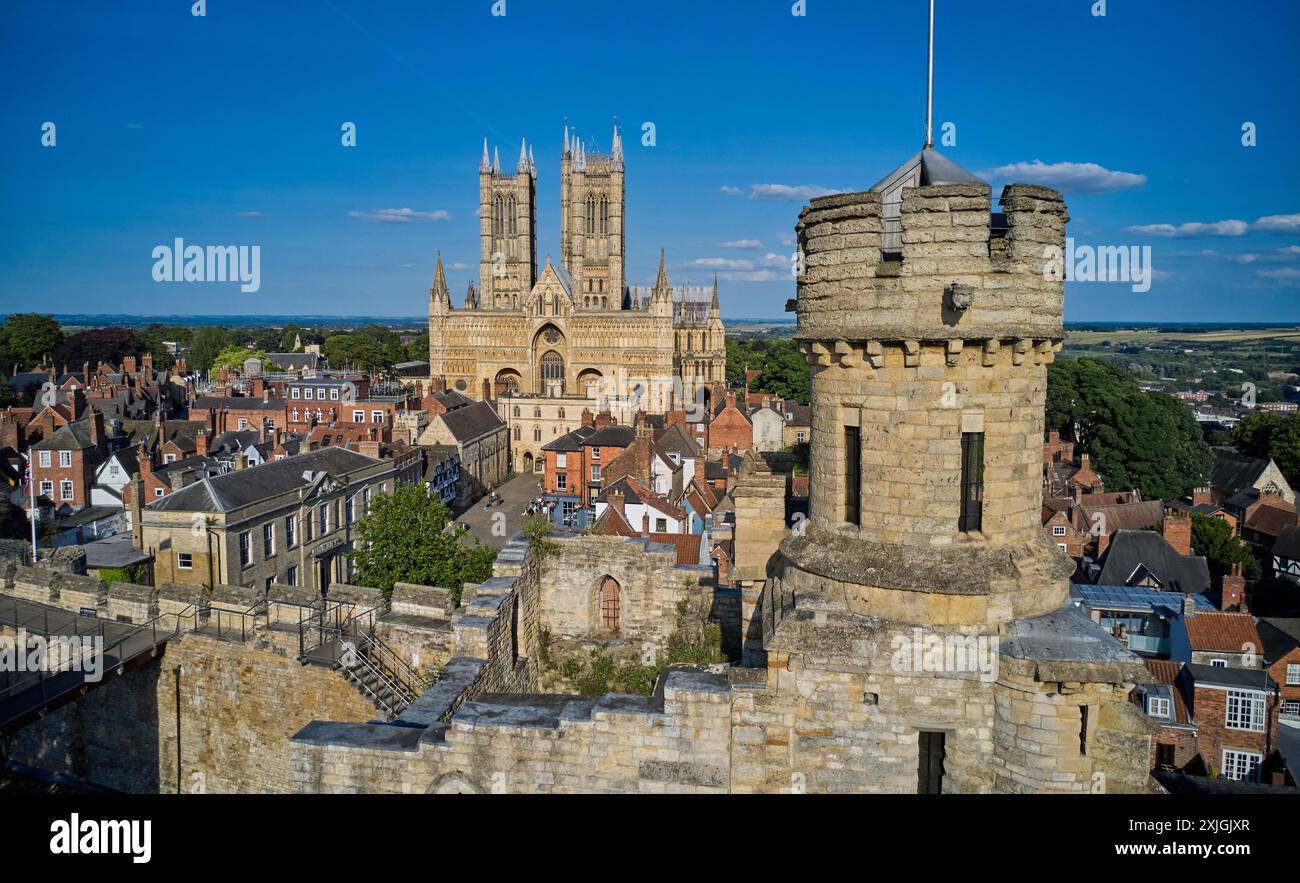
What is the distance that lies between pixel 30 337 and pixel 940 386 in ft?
465

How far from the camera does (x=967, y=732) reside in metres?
8.80

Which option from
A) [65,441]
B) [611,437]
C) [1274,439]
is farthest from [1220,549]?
Answer: [65,441]

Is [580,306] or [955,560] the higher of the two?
[580,306]

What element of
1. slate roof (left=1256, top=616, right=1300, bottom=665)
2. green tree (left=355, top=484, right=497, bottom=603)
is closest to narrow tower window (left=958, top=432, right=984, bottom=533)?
green tree (left=355, top=484, right=497, bottom=603)

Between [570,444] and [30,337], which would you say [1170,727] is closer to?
[570,444]

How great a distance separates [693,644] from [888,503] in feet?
20.2

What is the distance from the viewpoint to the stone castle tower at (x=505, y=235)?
125m

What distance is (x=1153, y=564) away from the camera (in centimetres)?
3762

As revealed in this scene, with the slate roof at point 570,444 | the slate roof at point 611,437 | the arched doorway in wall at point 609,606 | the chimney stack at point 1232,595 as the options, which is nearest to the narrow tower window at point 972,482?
the arched doorway in wall at point 609,606

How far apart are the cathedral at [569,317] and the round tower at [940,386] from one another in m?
85.7

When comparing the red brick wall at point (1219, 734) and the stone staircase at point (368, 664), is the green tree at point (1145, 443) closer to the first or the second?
the red brick wall at point (1219, 734)

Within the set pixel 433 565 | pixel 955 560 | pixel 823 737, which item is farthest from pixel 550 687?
pixel 433 565

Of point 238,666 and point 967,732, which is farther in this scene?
point 238,666

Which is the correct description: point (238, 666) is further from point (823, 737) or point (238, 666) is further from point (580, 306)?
point (580, 306)
